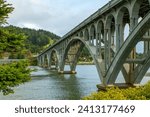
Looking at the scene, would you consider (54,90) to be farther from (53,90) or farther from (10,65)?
(10,65)

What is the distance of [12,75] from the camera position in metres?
16.2

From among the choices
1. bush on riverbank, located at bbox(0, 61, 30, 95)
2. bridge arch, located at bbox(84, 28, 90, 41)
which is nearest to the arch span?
bridge arch, located at bbox(84, 28, 90, 41)

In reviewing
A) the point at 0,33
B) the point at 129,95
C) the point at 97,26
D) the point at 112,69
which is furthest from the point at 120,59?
the point at 0,33

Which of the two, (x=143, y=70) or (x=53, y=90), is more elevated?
(x=143, y=70)

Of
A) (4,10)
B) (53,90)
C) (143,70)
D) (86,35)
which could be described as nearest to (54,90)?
(53,90)

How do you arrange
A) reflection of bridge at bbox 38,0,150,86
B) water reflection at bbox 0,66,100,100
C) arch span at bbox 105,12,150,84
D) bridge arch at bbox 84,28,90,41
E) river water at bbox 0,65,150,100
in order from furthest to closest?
1. bridge arch at bbox 84,28,90,41
2. water reflection at bbox 0,66,100,100
3. river water at bbox 0,65,150,100
4. reflection of bridge at bbox 38,0,150,86
5. arch span at bbox 105,12,150,84

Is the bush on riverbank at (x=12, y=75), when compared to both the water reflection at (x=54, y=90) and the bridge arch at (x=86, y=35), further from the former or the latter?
the bridge arch at (x=86, y=35)

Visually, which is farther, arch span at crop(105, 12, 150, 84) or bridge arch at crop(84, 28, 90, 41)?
bridge arch at crop(84, 28, 90, 41)

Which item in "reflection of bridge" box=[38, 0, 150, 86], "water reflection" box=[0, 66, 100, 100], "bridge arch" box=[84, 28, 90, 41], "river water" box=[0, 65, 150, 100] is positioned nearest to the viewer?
"reflection of bridge" box=[38, 0, 150, 86]

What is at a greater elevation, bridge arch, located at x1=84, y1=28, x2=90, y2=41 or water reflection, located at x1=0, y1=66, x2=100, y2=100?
bridge arch, located at x1=84, y1=28, x2=90, y2=41

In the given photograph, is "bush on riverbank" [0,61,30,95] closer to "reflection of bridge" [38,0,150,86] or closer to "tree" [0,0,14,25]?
"tree" [0,0,14,25]

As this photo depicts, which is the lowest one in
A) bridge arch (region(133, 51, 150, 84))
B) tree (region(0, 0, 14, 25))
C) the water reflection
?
the water reflection

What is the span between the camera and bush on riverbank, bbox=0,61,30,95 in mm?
15915

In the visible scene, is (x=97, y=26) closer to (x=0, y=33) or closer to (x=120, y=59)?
(x=120, y=59)
